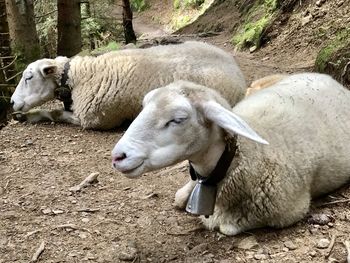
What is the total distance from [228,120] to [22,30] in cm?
720

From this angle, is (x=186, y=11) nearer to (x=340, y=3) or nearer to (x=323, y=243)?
(x=340, y=3)

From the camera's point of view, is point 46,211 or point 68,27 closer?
point 46,211

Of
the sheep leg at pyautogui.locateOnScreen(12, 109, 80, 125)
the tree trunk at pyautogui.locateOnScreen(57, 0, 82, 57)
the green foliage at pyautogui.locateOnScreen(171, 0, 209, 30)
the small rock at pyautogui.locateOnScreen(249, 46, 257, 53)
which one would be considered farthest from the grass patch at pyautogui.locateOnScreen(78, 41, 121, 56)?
the green foliage at pyautogui.locateOnScreen(171, 0, 209, 30)

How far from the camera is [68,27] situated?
1007cm

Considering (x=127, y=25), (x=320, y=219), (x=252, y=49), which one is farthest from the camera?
Result: (x=127, y=25)

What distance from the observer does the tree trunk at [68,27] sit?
9.89 m

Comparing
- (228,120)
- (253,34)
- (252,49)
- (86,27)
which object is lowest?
(86,27)

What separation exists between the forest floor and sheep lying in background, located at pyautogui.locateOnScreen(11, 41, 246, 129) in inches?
37.6

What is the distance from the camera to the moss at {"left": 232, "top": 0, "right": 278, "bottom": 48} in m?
12.1

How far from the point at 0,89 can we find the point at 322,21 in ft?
20.4

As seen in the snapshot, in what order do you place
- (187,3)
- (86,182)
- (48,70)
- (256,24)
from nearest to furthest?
(86,182)
(48,70)
(256,24)
(187,3)

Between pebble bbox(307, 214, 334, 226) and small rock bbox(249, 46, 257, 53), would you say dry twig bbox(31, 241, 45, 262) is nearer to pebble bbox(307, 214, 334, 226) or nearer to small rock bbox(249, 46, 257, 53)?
pebble bbox(307, 214, 334, 226)

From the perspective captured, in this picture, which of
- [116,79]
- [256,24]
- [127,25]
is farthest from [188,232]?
[127,25]

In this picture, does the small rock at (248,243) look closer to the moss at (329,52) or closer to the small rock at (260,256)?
the small rock at (260,256)
